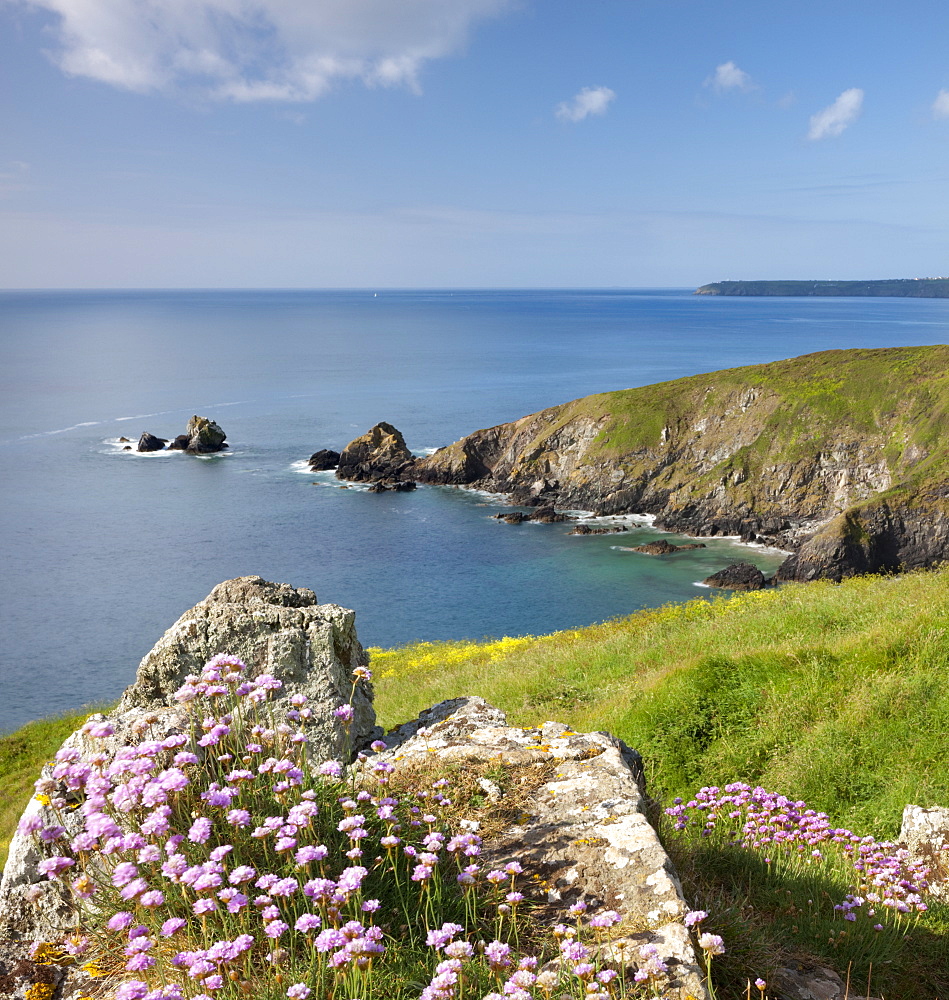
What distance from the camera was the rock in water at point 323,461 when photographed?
93188 mm

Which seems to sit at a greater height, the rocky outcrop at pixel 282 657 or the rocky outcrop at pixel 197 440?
the rocky outcrop at pixel 282 657

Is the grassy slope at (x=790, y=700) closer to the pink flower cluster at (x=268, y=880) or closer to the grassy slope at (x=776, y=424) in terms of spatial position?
the pink flower cluster at (x=268, y=880)

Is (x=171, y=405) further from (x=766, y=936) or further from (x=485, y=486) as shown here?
(x=766, y=936)

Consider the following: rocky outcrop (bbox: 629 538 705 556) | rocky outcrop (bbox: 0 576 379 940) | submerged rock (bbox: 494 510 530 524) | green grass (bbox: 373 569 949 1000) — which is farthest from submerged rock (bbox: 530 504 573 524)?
rocky outcrop (bbox: 0 576 379 940)

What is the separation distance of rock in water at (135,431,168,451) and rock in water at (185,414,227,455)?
5.33m

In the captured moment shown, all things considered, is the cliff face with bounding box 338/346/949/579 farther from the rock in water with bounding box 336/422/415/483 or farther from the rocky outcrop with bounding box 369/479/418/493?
the rocky outcrop with bounding box 369/479/418/493

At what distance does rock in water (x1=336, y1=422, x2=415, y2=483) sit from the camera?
296ft

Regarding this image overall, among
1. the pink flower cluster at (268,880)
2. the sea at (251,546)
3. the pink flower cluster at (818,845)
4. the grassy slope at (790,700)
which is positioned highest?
the pink flower cluster at (268,880)

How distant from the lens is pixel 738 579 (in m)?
55.7

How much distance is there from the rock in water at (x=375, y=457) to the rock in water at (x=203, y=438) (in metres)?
20.2

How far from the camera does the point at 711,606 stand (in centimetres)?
1994

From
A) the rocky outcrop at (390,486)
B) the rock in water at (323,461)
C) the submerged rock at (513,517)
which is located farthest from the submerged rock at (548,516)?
the rock in water at (323,461)

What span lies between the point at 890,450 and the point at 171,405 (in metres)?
110

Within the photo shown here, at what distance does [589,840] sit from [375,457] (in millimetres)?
88334
